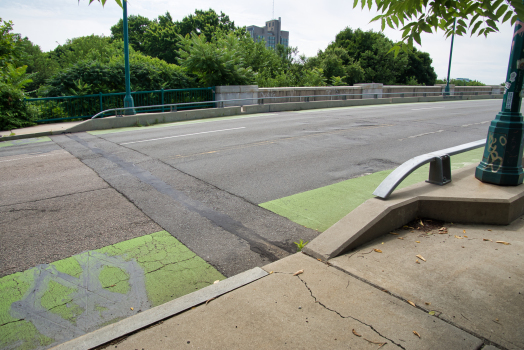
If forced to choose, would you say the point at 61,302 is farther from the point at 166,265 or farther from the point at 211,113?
the point at 211,113

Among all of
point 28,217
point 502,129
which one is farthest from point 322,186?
point 28,217

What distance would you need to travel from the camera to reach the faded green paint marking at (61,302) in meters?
3.43

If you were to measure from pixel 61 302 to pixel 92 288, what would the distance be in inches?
→ 12.4

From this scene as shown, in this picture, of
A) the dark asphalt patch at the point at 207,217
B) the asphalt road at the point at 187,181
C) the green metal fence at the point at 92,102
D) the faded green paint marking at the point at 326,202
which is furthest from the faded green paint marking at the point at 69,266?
the green metal fence at the point at 92,102

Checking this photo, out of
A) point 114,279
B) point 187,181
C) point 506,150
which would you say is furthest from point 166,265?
point 506,150

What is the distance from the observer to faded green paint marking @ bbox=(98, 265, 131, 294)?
151 inches

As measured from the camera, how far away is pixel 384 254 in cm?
419

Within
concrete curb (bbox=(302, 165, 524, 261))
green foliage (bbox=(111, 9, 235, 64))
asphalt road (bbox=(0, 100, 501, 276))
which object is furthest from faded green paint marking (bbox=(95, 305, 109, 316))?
green foliage (bbox=(111, 9, 235, 64))

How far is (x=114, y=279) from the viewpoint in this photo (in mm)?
4016

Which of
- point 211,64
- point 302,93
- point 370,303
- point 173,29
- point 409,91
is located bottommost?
point 370,303

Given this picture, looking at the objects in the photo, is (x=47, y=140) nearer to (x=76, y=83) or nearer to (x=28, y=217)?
(x=76, y=83)

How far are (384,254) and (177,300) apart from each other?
2326mm

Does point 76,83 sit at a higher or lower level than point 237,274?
higher

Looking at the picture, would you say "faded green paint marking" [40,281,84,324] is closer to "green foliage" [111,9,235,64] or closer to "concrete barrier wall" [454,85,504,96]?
"concrete barrier wall" [454,85,504,96]
